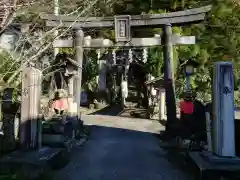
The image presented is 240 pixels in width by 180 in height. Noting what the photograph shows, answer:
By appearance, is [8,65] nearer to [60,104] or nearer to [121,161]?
[121,161]

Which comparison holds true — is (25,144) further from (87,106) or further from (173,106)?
(87,106)

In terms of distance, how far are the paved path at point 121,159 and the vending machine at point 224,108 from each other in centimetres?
129

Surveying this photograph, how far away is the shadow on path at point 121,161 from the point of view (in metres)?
7.88

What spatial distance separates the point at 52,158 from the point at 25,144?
0.65m

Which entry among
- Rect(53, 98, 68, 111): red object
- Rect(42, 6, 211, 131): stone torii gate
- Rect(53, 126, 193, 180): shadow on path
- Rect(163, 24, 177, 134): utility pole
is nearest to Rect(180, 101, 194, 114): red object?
Rect(53, 126, 193, 180): shadow on path

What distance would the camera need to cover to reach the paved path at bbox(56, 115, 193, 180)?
7.91 metres

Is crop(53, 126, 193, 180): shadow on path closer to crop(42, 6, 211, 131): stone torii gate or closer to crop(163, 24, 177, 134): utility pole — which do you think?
crop(163, 24, 177, 134): utility pole

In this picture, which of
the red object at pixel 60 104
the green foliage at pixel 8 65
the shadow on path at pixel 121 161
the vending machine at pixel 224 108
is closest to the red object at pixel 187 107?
the shadow on path at pixel 121 161

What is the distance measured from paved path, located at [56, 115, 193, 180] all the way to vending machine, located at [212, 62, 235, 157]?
1.29m

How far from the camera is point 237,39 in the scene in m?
20.4

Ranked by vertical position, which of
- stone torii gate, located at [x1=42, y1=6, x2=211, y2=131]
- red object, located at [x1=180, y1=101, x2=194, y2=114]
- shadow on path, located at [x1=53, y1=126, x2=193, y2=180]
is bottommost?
shadow on path, located at [x1=53, y1=126, x2=193, y2=180]

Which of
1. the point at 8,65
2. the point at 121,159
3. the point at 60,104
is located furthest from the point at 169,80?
the point at 8,65

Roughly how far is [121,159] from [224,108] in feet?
12.1

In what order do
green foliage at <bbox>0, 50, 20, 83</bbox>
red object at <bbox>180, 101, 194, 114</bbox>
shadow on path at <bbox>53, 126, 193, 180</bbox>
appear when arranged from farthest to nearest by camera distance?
red object at <bbox>180, 101, 194, 114</bbox> → shadow on path at <bbox>53, 126, 193, 180</bbox> → green foliage at <bbox>0, 50, 20, 83</bbox>
